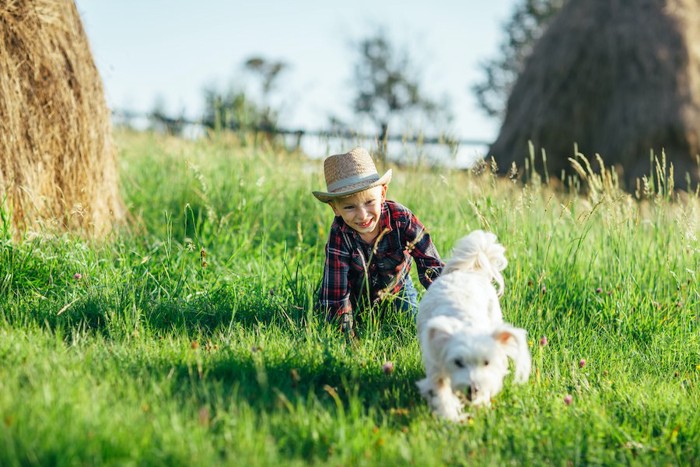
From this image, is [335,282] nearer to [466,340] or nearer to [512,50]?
[466,340]

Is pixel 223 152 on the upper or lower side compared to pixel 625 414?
upper

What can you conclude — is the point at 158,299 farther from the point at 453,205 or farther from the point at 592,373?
the point at 453,205

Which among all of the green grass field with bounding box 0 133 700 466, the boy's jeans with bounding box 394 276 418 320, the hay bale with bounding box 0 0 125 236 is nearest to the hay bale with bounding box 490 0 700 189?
the green grass field with bounding box 0 133 700 466

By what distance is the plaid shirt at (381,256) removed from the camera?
152 inches

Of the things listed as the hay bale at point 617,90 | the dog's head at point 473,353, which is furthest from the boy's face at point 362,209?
the hay bale at point 617,90

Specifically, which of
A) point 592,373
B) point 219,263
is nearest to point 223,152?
point 219,263

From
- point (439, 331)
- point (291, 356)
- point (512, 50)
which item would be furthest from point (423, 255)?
point (512, 50)

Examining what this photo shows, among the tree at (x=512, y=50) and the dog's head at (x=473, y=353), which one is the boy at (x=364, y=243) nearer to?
the dog's head at (x=473, y=353)

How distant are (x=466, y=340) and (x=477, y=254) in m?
0.81

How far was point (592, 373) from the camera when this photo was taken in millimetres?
3455

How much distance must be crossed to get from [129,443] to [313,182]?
3955 millimetres

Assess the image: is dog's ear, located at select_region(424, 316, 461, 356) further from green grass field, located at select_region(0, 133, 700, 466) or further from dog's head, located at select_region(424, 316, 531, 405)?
green grass field, located at select_region(0, 133, 700, 466)

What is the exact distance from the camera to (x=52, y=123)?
4.92 meters

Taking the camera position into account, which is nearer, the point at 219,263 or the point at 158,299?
the point at 158,299
